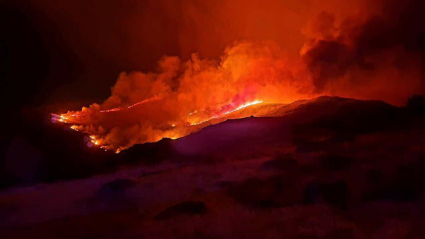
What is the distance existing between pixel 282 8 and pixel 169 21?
10.7 meters

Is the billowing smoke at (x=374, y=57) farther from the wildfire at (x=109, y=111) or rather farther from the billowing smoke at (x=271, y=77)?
the wildfire at (x=109, y=111)

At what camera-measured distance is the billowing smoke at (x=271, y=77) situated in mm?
30719

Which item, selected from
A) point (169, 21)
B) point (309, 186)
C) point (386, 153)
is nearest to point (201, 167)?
point (309, 186)

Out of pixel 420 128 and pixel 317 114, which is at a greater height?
pixel 317 114

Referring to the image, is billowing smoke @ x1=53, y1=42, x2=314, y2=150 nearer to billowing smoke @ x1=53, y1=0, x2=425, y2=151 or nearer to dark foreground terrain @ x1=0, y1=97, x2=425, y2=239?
billowing smoke @ x1=53, y1=0, x2=425, y2=151

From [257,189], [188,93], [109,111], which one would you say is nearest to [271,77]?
[188,93]

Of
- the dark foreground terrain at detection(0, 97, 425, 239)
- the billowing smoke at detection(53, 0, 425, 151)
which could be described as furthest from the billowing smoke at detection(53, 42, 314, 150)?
the dark foreground terrain at detection(0, 97, 425, 239)

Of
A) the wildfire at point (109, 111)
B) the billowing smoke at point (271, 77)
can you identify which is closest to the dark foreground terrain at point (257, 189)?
the wildfire at point (109, 111)

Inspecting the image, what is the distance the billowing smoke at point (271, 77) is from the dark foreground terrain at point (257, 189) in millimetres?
8317

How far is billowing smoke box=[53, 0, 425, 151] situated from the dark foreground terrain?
8317 mm

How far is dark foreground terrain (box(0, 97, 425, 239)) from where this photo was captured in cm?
937

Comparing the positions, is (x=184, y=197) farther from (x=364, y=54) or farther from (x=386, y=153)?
(x=364, y=54)

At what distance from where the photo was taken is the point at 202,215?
34.2 feet

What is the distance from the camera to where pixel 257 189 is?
39.9ft
